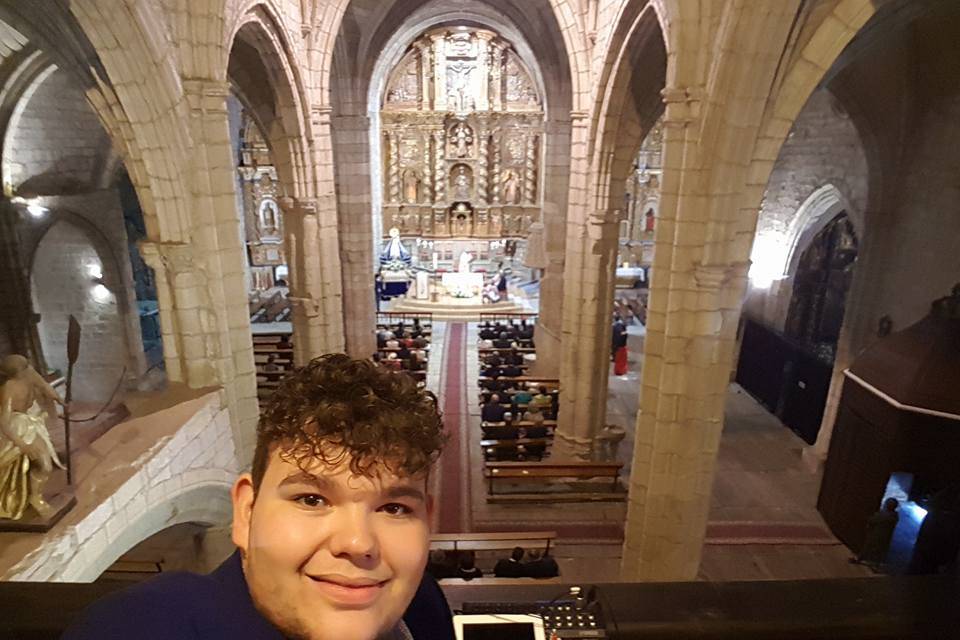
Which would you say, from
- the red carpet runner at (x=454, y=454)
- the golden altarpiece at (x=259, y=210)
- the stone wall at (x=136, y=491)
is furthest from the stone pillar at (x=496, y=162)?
the stone wall at (x=136, y=491)

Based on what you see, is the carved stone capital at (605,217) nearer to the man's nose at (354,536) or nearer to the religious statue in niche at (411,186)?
the man's nose at (354,536)

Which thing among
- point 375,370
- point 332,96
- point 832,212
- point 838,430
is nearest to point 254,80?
point 332,96

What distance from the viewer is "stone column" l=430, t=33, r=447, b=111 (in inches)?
807

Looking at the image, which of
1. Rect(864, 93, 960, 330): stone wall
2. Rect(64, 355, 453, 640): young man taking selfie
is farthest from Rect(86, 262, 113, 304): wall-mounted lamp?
Rect(864, 93, 960, 330): stone wall

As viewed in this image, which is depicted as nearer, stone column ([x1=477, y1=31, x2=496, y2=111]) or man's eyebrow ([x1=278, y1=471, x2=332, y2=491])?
man's eyebrow ([x1=278, y1=471, x2=332, y2=491])

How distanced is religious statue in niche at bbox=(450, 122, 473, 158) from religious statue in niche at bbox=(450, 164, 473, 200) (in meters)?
0.58

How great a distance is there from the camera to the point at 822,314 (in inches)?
529

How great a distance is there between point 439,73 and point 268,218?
7942 millimetres

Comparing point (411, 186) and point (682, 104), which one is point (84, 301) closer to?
point (682, 104)

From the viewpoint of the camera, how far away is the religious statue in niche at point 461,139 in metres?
21.6

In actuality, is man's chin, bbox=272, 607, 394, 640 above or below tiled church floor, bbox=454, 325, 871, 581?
above

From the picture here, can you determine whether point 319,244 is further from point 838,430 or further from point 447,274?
point 447,274

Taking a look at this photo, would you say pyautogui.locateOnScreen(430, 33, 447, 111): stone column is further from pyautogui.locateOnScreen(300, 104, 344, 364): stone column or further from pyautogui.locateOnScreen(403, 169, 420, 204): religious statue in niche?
pyautogui.locateOnScreen(300, 104, 344, 364): stone column

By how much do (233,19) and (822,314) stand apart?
13.1 meters
